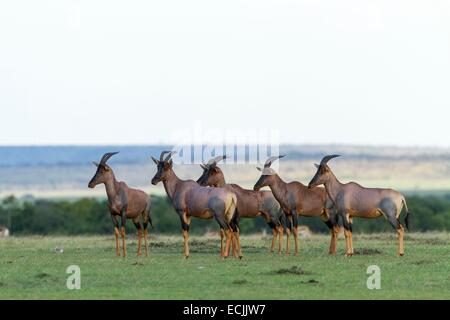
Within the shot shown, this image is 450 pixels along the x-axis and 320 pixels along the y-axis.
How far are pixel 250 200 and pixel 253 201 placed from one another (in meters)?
0.09

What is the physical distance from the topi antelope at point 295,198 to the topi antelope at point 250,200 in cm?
66

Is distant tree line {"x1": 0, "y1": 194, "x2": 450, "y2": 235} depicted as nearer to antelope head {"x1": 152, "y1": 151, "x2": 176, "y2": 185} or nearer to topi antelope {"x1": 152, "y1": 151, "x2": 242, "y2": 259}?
antelope head {"x1": 152, "y1": 151, "x2": 176, "y2": 185}

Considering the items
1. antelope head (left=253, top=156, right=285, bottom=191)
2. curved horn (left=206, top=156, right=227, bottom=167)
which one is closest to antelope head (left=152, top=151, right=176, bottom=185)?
curved horn (left=206, top=156, right=227, bottom=167)

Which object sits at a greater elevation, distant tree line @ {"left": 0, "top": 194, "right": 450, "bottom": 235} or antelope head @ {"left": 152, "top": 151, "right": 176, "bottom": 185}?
antelope head @ {"left": 152, "top": 151, "right": 176, "bottom": 185}

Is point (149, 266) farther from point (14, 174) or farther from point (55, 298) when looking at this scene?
point (14, 174)

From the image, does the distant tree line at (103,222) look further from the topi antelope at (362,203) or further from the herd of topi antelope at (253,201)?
the topi antelope at (362,203)

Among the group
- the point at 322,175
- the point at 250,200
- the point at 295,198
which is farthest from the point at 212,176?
the point at 322,175

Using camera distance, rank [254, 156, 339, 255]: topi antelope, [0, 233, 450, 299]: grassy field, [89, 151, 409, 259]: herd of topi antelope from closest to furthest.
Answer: [0, 233, 450, 299]: grassy field, [89, 151, 409, 259]: herd of topi antelope, [254, 156, 339, 255]: topi antelope

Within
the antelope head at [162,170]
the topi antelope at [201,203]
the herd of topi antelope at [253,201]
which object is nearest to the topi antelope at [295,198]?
the herd of topi antelope at [253,201]

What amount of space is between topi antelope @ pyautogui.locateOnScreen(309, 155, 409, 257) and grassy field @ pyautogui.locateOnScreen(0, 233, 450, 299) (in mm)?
608

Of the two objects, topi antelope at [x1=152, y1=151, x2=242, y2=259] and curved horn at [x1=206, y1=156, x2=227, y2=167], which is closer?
topi antelope at [x1=152, y1=151, x2=242, y2=259]

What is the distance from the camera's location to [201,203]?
27703mm

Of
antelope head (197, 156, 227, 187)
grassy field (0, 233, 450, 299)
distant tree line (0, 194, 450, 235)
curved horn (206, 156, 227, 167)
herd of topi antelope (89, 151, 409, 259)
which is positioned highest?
curved horn (206, 156, 227, 167)

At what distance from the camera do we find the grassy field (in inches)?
821
